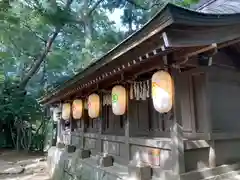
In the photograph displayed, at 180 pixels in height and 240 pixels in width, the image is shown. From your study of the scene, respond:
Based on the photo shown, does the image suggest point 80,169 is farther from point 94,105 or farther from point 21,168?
point 21,168

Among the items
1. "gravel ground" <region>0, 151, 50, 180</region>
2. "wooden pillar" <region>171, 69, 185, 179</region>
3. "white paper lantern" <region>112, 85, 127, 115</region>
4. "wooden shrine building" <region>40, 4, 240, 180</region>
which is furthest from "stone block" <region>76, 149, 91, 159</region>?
"wooden pillar" <region>171, 69, 185, 179</region>

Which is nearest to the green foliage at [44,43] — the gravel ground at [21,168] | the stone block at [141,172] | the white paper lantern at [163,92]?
the gravel ground at [21,168]

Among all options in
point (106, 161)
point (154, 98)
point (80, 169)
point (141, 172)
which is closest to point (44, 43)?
point (80, 169)

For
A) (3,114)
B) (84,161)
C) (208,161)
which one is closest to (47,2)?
(3,114)

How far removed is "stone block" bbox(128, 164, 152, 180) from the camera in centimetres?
417

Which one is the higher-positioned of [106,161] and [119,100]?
[119,100]

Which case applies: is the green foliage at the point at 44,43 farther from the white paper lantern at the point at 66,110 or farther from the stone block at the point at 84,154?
the stone block at the point at 84,154

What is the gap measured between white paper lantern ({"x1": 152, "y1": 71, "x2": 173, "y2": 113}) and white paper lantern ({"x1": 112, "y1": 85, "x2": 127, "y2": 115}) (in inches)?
54.6

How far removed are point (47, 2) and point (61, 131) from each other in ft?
27.7

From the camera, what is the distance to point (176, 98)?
12.9 ft

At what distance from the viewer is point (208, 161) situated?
426 cm

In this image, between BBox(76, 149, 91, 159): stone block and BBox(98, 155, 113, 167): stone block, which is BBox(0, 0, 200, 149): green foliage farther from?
BBox(98, 155, 113, 167): stone block

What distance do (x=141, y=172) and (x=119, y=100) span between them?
5.58 ft

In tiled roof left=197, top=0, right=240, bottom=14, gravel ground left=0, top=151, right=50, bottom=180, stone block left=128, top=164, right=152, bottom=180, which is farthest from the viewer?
gravel ground left=0, top=151, right=50, bottom=180
